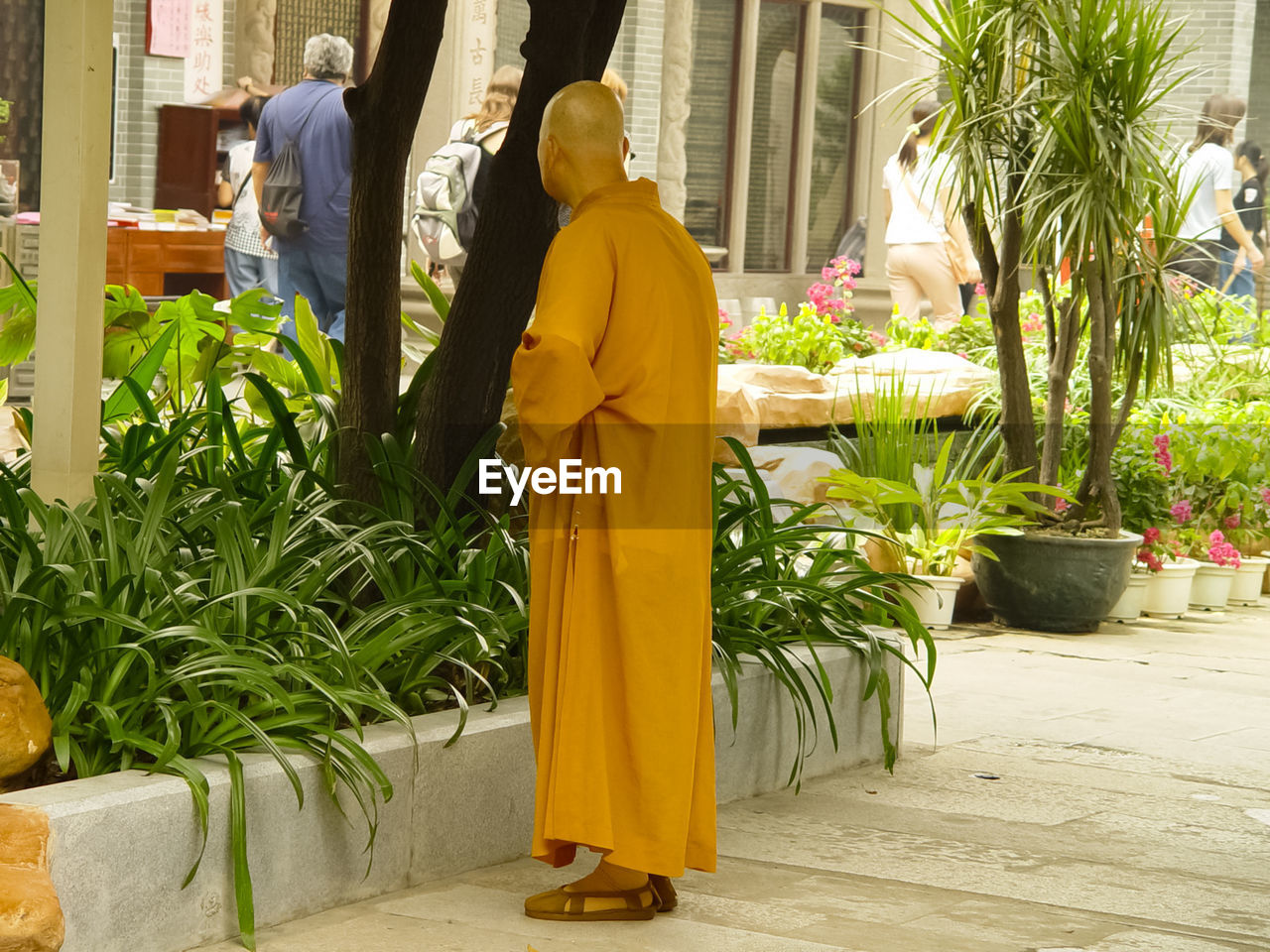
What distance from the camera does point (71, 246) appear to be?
4039 millimetres

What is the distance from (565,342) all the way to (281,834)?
1.16m

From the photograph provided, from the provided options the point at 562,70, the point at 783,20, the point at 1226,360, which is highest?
the point at 783,20

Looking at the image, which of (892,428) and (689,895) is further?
(892,428)

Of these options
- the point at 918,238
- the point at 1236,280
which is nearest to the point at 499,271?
the point at 918,238

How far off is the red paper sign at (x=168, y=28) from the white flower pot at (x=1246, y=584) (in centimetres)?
790

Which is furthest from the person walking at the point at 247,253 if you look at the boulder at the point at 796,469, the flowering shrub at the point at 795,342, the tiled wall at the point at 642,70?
the tiled wall at the point at 642,70

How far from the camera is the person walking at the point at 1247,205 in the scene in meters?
17.8

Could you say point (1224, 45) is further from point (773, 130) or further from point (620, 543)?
point (620, 543)

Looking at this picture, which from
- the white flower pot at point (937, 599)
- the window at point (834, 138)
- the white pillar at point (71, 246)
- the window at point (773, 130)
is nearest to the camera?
the white pillar at point (71, 246)

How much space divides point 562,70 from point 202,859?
2.63m

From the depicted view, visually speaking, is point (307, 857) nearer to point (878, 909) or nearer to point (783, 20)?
point (878, 909)

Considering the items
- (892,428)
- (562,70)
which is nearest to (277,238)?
(892,428)

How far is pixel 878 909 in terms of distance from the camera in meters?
3.77

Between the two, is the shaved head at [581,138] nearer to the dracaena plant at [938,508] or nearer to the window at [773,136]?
the dracaena plant at [938,508]
